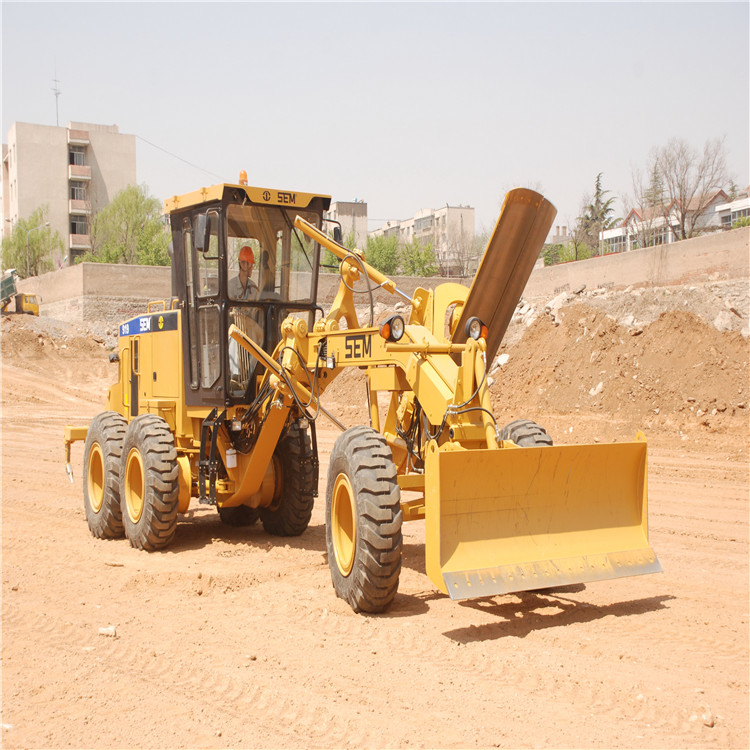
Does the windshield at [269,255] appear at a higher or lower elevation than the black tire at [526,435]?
higher

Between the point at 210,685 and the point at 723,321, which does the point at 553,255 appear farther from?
the point at 210,685

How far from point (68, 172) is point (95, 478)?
63.4 metres

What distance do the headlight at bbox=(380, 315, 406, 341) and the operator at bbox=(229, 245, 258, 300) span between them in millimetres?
2204

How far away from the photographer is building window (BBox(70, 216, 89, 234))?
68125 millimetres

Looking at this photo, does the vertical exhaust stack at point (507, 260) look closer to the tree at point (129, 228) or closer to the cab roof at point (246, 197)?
the cab roof at point (246, 197)

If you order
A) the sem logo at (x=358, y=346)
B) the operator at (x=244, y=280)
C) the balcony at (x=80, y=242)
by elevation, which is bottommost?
the sem logo at (x=358, y=346)

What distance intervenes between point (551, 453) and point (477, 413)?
2.03 ft

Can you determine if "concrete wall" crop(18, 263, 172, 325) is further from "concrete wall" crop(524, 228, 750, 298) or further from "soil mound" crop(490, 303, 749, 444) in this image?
"soil mound" crop(490, 303, 749, 444)

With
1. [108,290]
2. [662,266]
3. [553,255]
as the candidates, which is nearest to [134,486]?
[662,266]

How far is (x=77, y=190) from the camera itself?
223 ft

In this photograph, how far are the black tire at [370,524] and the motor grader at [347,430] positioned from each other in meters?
0.01

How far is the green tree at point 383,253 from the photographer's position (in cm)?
6209

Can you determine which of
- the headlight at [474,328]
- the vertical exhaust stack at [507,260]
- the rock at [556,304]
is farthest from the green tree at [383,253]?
the headlight at [474,328]

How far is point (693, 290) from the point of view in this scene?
21.0 meters
